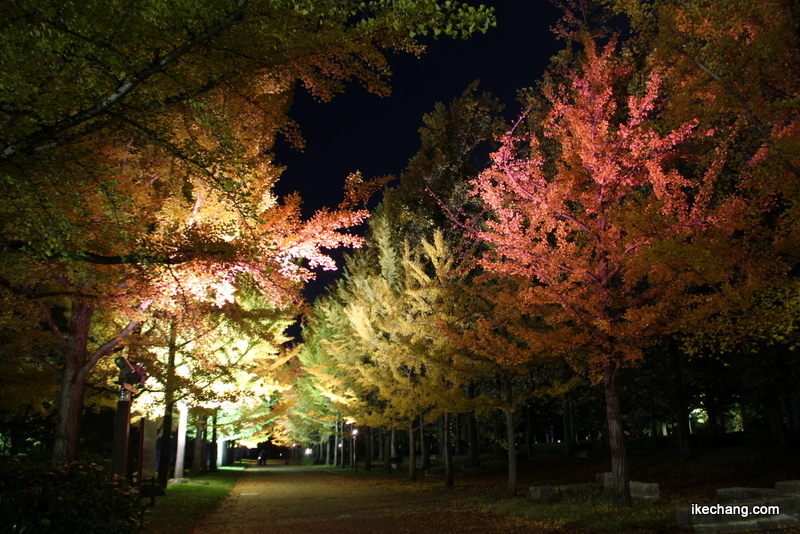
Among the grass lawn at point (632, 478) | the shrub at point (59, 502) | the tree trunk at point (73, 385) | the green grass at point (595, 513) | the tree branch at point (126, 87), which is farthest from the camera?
the tree trunk at point (73, 385)

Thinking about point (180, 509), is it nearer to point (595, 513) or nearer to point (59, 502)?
point (59, 502)

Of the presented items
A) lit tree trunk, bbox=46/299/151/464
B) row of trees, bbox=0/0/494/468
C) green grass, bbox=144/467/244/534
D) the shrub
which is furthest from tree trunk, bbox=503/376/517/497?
the shrub

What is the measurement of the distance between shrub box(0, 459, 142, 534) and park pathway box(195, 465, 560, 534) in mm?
4319

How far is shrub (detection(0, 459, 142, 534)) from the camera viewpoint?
14.7 ft

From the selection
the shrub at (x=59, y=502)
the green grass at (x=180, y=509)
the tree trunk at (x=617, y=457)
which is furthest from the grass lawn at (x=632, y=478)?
the shrub at (x=59, y=502)

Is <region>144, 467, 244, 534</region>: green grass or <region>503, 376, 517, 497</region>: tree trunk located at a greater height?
<region>503, 376, 517, 497</region>: tree trunk

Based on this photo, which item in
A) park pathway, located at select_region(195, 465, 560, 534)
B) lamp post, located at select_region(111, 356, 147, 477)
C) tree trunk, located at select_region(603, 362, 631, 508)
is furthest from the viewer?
tree trunk, located at select_region(603, 362, 631, 508)

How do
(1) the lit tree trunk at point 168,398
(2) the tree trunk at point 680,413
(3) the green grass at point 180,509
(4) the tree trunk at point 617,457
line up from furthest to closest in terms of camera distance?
(2) the tree trunk at point 680,413 < (1) the lit tree trunk at point 168,398 < (4) the tree trunk at point 617,457 < (3) the green grass at point 180,509

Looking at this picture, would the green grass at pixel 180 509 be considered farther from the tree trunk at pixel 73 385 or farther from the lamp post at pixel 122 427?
the tree trunk at pixel 73 385

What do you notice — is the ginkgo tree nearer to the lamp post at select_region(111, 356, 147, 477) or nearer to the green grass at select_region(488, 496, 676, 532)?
the green grass at select_region(488, 496, 676, 532)

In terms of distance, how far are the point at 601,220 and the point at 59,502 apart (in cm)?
1066

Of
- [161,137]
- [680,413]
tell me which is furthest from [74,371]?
[680,413]

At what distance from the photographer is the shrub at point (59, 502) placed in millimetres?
4480

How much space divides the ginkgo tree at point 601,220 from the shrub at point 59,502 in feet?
26.9
